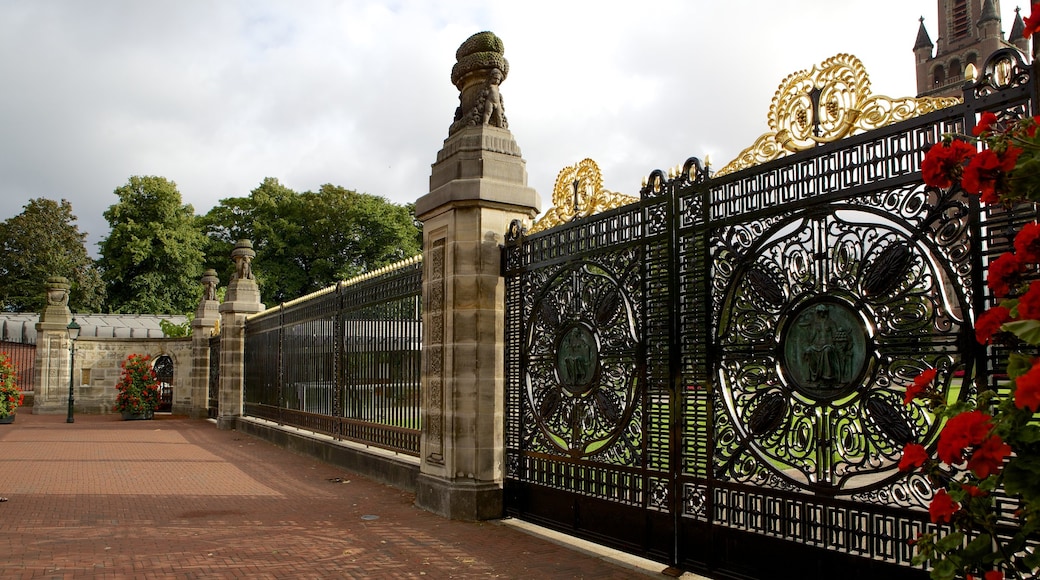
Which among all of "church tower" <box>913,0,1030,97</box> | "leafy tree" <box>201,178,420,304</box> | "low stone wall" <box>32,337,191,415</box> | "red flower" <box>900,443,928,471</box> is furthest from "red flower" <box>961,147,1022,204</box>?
"church tower" <box>913,0,1030,97</box>

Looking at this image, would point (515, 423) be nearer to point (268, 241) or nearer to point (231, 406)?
point (231, 406)

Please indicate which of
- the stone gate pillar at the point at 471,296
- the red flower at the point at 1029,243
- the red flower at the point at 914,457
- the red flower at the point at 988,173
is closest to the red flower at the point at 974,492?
the red flower at the point at 914,457

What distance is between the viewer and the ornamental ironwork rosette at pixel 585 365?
20.6 feet

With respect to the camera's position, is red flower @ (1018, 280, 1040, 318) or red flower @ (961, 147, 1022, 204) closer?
red flower @ (1018, 280, 1040, 318)

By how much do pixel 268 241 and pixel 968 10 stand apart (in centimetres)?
6625

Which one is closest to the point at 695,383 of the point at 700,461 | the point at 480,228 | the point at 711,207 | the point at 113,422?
the point at 700,461

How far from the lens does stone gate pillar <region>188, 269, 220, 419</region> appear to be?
2394cm

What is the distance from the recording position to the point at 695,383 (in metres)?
5.48

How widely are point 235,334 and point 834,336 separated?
17.1 meters

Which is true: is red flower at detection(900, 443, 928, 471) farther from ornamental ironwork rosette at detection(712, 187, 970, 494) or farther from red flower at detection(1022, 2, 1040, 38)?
red flower at detection(1022, 2, 1040, 38)

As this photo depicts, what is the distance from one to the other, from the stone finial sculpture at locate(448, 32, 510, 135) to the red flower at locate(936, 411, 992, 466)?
20.1ft

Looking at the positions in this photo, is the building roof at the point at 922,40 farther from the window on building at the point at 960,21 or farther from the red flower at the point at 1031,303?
the red flower at the point at 1031,303

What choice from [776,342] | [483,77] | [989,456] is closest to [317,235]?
[483,77]

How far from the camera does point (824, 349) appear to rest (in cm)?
467
